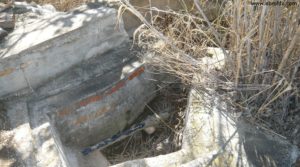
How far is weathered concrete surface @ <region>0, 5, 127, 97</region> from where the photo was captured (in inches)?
125

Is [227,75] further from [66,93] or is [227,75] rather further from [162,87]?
[66,93]

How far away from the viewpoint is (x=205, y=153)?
2787mm

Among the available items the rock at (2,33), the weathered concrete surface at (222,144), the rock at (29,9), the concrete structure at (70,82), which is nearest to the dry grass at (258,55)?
the weathered concrete surface at (222,144)

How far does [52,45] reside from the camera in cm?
324

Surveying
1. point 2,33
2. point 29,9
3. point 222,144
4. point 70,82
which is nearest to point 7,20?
point 2,33

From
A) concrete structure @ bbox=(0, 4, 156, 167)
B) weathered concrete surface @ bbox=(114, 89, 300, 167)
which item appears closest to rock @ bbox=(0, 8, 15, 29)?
concrete structure @ bbox=(0, 4, 156, 167)

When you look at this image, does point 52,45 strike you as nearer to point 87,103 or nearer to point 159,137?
point 87,103

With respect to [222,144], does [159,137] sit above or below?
below

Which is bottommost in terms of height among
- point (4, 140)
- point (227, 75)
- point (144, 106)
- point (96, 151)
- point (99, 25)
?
point (96, 151)

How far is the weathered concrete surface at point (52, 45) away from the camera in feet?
10.4

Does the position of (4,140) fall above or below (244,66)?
below

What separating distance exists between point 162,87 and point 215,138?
3.03ft

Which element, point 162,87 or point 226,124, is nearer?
point 226,124

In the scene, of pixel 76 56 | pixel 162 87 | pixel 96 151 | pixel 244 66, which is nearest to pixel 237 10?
pixel 244 66
